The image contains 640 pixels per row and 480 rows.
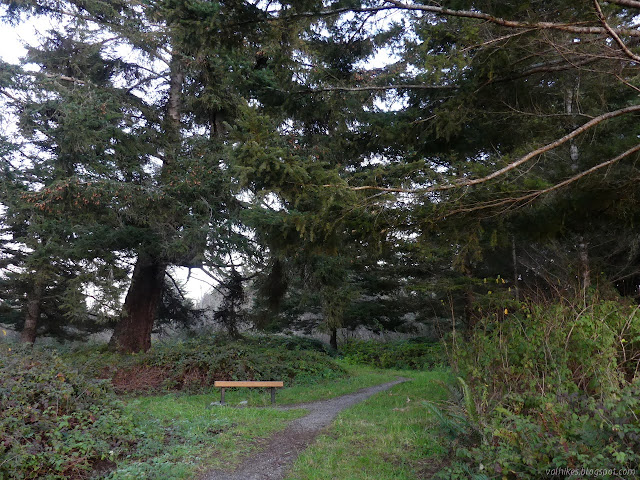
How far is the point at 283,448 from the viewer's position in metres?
5.70

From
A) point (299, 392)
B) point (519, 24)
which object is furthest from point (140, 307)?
point (519, 24)

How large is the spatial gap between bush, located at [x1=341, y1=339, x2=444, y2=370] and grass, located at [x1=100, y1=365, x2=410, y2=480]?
27.3 feet

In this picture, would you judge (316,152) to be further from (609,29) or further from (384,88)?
(609,29)

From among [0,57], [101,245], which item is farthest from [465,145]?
[0,57]

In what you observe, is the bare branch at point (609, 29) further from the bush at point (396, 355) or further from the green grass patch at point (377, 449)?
the bush at point (396, 355)

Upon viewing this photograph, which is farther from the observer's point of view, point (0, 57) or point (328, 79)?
point (0, 57)

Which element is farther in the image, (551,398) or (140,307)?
(140,307)

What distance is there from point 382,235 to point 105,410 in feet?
14.2

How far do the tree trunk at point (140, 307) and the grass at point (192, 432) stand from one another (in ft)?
14.2

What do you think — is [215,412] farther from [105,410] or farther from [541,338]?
[541,338]

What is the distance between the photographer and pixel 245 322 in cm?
1562

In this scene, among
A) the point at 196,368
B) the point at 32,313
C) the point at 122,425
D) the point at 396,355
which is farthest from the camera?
the point at 396,355

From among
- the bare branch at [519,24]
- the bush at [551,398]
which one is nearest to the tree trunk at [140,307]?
the bush at [551,398]

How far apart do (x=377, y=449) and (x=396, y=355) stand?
1326 centimetres
